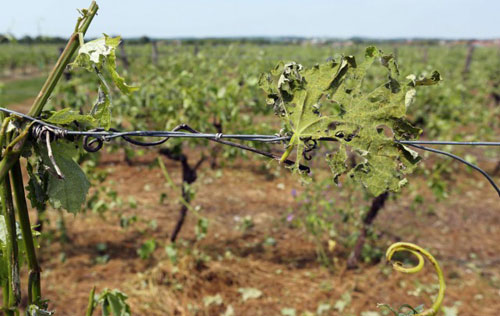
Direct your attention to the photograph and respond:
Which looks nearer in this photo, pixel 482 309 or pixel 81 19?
pixel 81 19

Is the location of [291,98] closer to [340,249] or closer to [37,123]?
[37,123]

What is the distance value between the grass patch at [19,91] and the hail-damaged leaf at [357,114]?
1078cm

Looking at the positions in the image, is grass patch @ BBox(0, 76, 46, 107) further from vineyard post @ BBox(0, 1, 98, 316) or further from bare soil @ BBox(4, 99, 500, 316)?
vineyard post @ BBox(0, 1, 98, 316)

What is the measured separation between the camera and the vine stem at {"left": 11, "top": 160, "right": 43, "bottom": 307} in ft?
3.24

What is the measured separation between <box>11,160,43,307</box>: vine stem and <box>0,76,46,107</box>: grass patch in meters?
10.4

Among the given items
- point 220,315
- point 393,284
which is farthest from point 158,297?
point 393,284

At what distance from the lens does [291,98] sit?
3.33 ft

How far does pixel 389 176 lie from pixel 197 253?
285 centimetres

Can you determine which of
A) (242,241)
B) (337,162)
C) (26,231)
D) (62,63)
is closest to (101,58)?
(62,63)

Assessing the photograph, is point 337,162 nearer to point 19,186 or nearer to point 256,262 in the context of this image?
point 19,186

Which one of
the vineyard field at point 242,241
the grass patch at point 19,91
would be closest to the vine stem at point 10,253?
the vineyard field at point 242,241

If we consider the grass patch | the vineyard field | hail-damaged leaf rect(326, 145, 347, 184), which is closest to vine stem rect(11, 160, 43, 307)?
hail-damaged leaf rect(326, 145, 347, 184)

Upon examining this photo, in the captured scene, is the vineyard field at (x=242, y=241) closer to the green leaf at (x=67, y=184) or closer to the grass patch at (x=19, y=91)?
the green leaf at (x=67, y=184)

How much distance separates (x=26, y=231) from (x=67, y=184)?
0.48 ft
